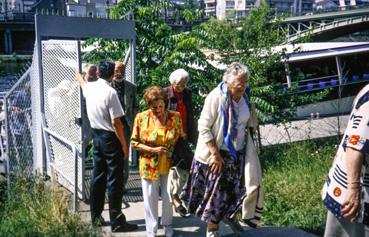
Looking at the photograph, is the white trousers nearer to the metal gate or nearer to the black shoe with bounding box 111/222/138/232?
the black shoe with bounding box 111/222/138/232

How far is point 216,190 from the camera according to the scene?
4.28 meters

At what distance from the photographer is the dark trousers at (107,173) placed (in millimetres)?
4535

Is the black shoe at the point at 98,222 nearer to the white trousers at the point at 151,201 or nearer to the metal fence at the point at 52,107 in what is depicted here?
the white trousers at the point at 151,201

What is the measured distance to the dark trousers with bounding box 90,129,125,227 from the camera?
14.9 feet

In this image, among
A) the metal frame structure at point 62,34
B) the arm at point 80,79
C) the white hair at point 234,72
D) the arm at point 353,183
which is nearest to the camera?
the arm at point 353,183

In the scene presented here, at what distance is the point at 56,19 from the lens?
549 centimetres

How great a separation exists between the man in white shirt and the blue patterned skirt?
2.49ft

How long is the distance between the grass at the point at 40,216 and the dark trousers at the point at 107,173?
0.34 metres

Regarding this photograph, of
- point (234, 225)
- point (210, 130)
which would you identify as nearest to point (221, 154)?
point (210, 130)

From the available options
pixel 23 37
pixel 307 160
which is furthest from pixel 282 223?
pixel 23 37

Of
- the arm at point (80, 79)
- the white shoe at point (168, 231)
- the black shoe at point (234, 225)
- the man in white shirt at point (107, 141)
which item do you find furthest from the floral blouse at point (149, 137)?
the arm at point (80, 79)

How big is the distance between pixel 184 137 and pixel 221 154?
2.40 feet

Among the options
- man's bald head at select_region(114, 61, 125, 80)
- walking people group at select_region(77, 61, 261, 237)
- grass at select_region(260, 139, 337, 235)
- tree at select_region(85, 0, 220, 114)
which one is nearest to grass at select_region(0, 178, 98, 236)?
walking people group at select_region(77, 61, 261, 237)

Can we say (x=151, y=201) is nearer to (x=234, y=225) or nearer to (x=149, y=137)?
(x=149, y=137)
